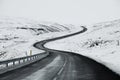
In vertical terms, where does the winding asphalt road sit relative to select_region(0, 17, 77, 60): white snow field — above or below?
below

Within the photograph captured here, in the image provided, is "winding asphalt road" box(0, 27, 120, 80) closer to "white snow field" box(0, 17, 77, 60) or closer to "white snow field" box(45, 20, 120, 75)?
"white snow field" box(45, 20, 120, 75)

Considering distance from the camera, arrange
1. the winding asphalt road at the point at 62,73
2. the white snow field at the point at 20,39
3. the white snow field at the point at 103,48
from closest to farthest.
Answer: the winding asphalt road at the point at 62,73
the white snow field at the point at 103,48
the white snow field at the point at 20,39

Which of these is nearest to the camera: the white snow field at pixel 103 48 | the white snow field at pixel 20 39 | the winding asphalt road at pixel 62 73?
the winding asphalt road at pixel 62 73

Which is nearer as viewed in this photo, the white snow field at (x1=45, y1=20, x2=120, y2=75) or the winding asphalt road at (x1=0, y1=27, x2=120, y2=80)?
the winding asphalt road at (x1=0, y1=27, x2=120, y2=80)

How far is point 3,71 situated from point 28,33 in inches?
4508

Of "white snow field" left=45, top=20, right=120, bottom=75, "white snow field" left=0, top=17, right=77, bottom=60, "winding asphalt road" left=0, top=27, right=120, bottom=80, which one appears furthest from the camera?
"white snow field" left=0, top=17, right=77, bottom=60

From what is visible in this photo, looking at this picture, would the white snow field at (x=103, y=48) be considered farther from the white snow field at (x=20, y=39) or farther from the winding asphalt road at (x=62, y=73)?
the white snow field at (x=20, y=39)

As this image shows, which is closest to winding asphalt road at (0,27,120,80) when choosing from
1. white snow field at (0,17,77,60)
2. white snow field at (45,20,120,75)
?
white snow field at (45,20,120,75)

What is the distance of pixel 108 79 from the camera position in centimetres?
1180

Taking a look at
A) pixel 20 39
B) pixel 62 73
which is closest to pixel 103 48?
pixel 62 73

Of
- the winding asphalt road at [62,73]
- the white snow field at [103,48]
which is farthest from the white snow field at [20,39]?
the winding asphalt road at [62,73]

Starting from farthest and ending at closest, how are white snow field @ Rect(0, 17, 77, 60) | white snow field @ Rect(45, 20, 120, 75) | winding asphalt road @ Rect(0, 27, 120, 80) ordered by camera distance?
white snow field @ Rect(0, 17, 77, 60) → white snow field @ Rect(45, 20, 120, 75) → winding asphalt road @ Rect(0, 27, 120, 80)

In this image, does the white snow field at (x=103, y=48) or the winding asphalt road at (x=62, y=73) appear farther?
the white snow field at (x=103, y=48)

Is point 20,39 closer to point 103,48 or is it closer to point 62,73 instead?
point 103,48
